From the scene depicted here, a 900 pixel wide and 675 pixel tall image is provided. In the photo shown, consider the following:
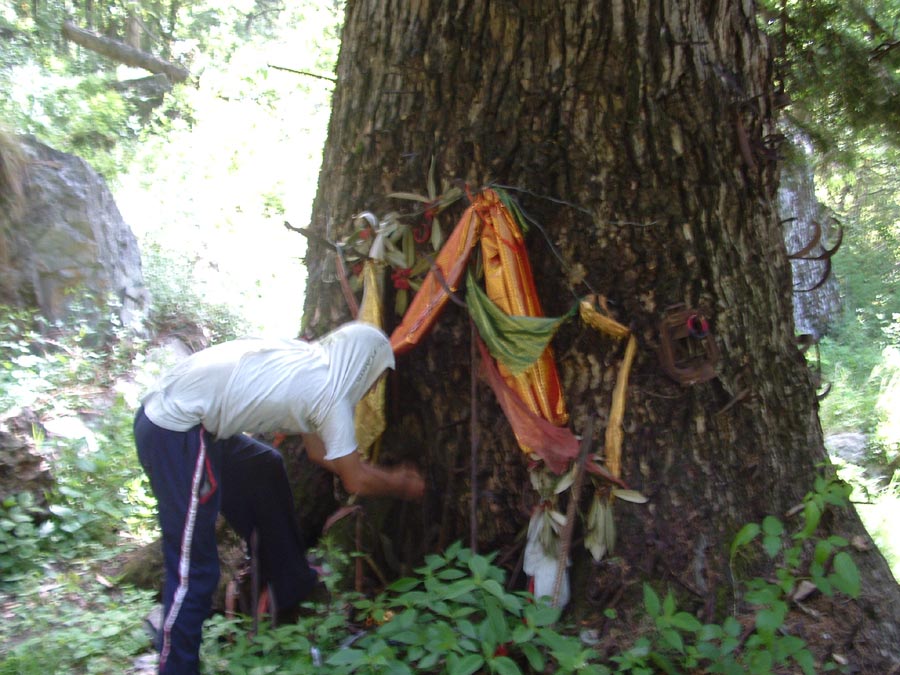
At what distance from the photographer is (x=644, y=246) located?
124 inches

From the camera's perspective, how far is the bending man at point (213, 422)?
2939 mm

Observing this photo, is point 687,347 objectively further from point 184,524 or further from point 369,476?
point 184,524

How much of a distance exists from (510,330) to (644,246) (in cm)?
59

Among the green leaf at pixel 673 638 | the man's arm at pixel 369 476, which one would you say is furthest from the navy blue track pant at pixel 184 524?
the green leaf at pixel 673 638

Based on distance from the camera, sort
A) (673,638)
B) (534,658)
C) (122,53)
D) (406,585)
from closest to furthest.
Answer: (534,658) → (673,638) → (406,585) → (122,53)

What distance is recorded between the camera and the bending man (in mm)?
2939

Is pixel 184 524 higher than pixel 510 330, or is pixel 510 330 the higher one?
pixel 510 330

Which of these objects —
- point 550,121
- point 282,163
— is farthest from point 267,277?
point 550,121

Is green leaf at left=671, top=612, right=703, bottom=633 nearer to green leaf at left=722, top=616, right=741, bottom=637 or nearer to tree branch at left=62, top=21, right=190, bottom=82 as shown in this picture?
green leaf at left=722, top=616, right=741, bottom=637

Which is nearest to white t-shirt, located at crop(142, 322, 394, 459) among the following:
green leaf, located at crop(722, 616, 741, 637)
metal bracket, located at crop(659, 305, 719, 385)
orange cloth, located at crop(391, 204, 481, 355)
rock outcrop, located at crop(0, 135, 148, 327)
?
orange cloth, located at crop(391, 204, 481, 355)

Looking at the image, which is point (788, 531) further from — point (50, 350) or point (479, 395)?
point (50, 350)

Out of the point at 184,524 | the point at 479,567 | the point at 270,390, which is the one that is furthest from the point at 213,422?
the point at 479,567

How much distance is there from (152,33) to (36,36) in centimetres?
234

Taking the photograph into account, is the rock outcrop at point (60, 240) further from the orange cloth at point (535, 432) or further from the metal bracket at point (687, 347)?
the metal bracket at point (687, 347)
